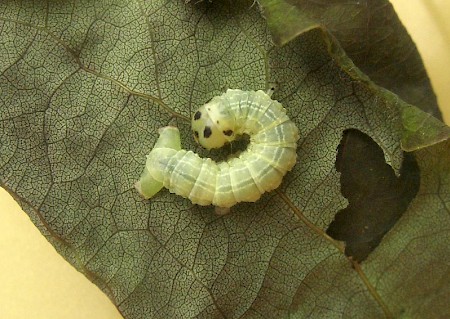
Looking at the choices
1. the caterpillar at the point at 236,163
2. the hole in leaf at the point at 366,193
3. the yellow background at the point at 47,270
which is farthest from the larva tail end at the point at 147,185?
the yellow background at the point at 47,270

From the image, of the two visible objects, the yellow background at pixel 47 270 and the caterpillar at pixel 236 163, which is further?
the yellow background at pixel 47 270

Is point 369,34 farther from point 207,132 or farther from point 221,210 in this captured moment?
point 221,210

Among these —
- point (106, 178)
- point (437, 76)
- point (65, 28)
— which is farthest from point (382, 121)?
point (65, 28)

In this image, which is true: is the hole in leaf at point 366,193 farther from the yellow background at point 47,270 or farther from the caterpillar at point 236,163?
the yellow background at point 47,270

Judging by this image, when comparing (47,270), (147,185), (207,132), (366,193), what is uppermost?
(207,132)

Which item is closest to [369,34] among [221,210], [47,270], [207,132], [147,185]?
[207,132]
